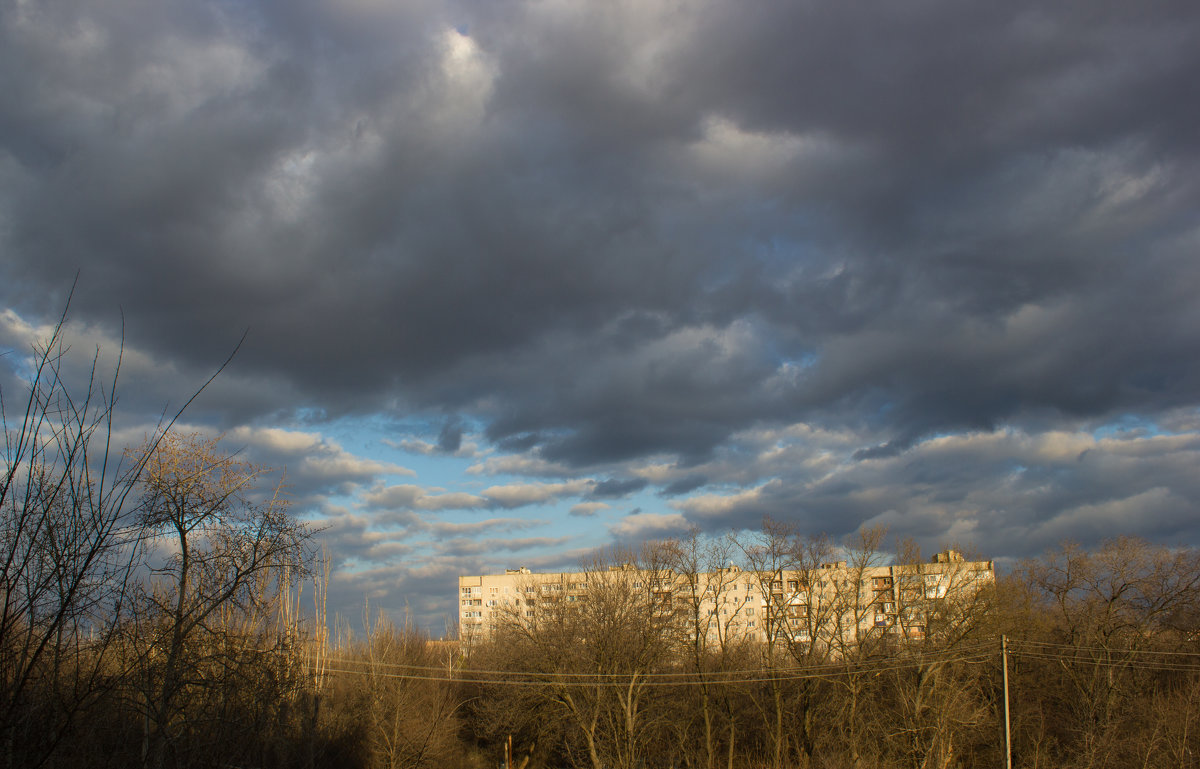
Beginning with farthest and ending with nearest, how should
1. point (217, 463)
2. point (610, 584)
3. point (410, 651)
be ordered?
point (410, 651)
point (610, 584)
point (217, 463)

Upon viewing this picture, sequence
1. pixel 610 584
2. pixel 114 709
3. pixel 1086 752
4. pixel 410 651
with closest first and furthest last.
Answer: pixel 114 709 → pixel 1086 752 → pixel 610 584 → pixel 410 651

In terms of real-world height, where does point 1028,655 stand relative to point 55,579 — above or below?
below

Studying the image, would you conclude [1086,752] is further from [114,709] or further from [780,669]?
[114,709]

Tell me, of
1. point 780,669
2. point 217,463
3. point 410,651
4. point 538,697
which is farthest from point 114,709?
point 410,651

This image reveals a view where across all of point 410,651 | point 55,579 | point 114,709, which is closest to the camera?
point 55,579

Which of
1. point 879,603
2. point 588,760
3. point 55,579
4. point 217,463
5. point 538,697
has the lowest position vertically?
point 588,760

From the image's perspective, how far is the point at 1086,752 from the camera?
4072cm

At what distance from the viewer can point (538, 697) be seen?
4884cm

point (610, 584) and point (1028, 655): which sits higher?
point (610, 584)

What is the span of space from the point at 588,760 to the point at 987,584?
27.2 meters

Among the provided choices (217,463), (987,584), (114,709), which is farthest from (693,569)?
(114,709)

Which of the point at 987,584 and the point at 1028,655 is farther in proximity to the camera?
the point at 987,584

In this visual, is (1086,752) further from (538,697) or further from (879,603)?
(538,697)

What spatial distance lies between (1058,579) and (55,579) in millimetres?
58447
